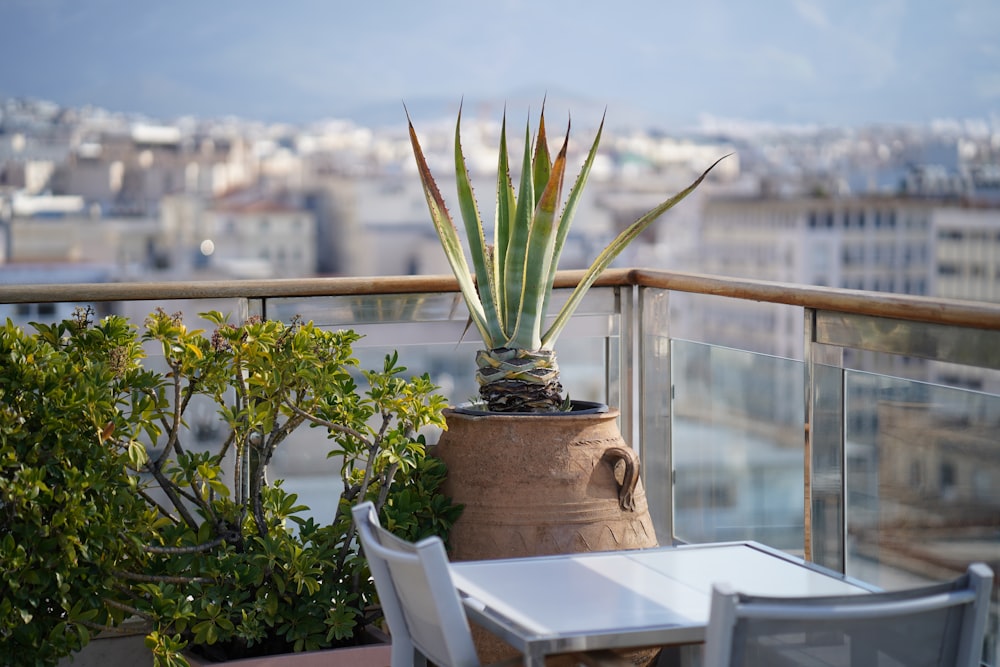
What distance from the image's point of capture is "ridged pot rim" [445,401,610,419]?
8.79 ft

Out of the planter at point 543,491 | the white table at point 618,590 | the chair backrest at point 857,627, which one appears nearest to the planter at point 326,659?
the planter at point 543,491

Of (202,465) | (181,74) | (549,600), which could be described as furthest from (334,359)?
(181,74)

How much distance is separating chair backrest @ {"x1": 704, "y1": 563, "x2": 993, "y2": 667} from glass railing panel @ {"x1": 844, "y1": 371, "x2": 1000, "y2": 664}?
69 cm

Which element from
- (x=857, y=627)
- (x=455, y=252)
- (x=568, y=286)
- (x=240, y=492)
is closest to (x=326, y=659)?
(x=240, y=492)

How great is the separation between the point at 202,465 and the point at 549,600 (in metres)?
1.11

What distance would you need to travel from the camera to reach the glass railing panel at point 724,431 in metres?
2.95

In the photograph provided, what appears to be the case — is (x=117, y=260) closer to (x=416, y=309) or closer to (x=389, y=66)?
(x=389, y=66)

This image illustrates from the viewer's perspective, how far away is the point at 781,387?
115 inches

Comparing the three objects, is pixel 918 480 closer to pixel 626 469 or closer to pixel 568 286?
pixel 626 469

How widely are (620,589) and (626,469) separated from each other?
0.93m

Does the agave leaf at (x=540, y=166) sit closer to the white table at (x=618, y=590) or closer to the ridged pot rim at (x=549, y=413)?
the ridged pot rim at (x=549, y=413)

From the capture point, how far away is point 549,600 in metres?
1.70

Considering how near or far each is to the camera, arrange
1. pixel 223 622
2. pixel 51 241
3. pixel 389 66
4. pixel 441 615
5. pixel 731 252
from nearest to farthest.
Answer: pixel 441 615 → pixel 223 622 → pixel 51 241 → pixel 731 252 → pixel 389 66

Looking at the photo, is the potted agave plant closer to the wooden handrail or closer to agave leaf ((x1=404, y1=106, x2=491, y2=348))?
agave leaf ((x1=404, y1=106, x2=491, y2=348))
